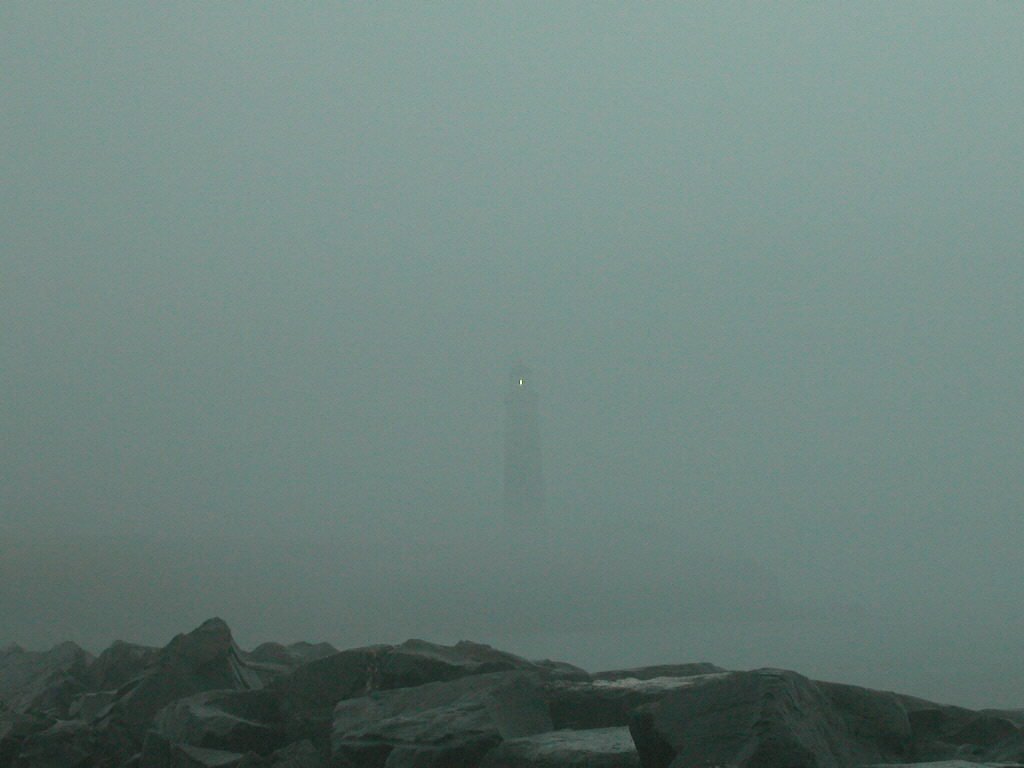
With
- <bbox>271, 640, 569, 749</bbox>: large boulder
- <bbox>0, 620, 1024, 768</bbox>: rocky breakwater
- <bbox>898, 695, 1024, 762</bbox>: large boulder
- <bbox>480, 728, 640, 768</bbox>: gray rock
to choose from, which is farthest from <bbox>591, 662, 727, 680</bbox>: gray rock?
<bbox>480, 728, 640, 768</bbox>: gray rock

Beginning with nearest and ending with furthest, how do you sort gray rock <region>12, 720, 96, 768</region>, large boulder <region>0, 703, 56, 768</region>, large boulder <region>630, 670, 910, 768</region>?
large boulder <region>630, 670, 910, 768</region> → gray rock <region>12, 720, 96, 768</region> → large boulder <region>0, 703, 56, 768</region>

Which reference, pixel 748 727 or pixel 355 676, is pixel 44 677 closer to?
pixel 355 676

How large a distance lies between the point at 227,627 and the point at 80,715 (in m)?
1.65

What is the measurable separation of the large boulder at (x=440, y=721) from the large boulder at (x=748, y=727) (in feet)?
3.77

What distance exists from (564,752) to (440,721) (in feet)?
3.26

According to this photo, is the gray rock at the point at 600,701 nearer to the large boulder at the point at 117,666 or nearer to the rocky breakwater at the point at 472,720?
the rocky breakwater at the point at 472,720

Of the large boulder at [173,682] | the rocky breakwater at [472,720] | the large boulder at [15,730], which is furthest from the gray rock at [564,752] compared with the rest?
the large boulder at [15,730]

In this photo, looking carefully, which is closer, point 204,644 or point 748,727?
point 748,727

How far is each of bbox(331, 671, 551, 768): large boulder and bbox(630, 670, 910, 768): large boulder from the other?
1149mm


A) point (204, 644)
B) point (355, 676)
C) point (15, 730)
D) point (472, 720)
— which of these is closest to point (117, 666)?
point (204, 644)

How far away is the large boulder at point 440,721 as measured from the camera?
20.8 feet

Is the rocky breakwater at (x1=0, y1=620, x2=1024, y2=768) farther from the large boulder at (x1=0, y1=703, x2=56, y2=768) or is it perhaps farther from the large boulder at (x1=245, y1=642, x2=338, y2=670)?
the large boulder at (x1=245, y1=642, x2=338, y2=670)

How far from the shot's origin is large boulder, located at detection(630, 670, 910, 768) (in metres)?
5.36

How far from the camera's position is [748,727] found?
550cm
